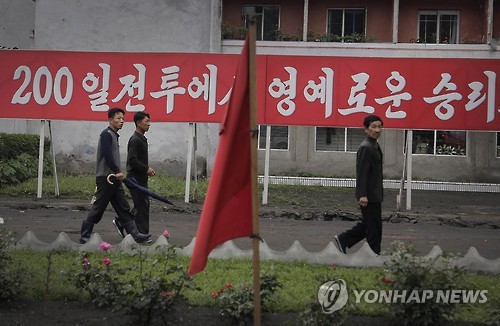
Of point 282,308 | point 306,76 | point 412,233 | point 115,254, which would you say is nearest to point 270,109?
point 306,76

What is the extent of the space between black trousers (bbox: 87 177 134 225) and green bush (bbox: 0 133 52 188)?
9643 millimetres

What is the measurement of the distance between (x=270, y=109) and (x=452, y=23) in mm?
12251

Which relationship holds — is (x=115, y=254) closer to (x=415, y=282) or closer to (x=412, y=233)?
(x=415, y=282)

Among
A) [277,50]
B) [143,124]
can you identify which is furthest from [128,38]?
[143,124]

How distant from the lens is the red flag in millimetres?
4480

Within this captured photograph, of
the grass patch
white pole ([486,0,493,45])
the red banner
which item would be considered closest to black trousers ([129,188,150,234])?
the grass patch

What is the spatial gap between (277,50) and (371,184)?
15.2 m

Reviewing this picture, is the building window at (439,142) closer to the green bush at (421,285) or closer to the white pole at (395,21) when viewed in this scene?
the white pole at (395,21)

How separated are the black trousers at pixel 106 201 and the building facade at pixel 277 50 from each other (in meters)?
13.2

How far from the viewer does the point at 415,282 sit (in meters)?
4.99

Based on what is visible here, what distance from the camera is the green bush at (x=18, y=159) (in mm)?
17828

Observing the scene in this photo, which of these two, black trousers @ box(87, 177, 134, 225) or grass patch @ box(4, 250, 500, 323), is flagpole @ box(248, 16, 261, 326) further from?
black trousers @ box(87, 177, 134, 225)

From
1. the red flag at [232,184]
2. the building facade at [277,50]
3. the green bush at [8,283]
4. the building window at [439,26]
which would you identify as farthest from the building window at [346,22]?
the red flag at [232,184]

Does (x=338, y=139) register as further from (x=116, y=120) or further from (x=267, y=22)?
(x=116, y=120)
